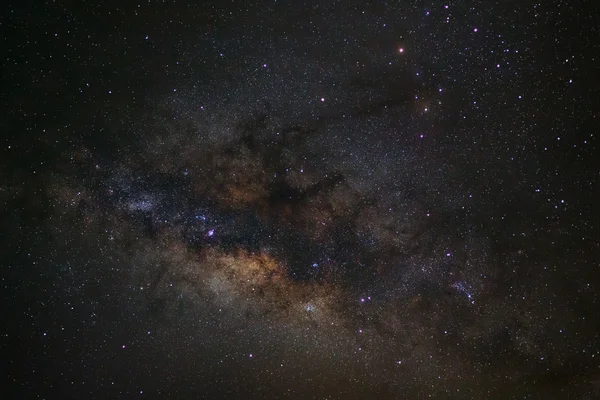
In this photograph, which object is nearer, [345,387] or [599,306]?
[599,306]

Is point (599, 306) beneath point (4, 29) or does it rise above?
beneath

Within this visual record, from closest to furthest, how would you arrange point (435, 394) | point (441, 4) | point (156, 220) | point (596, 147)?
point (441, 4) < point (596, 147) < point (156, 220) < point (435, 394)

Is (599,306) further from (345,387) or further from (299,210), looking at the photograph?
(299,210)

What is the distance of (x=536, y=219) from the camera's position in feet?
19.3

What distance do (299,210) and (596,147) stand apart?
4.69 metres

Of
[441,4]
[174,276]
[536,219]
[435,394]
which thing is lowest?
[435,394]

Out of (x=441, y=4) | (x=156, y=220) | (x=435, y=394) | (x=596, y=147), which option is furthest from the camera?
(x=435, y=394)

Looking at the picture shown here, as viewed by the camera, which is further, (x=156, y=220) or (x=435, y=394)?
(x=435, y=394)

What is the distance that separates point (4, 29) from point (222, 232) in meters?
4.36

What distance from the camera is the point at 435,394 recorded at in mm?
6660

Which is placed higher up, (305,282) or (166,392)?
(305,282)

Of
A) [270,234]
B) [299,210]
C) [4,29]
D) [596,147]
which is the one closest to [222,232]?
[270,234]

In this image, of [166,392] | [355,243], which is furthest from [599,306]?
[166,392]

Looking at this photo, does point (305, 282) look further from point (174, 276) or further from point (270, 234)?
point (174, 276)
